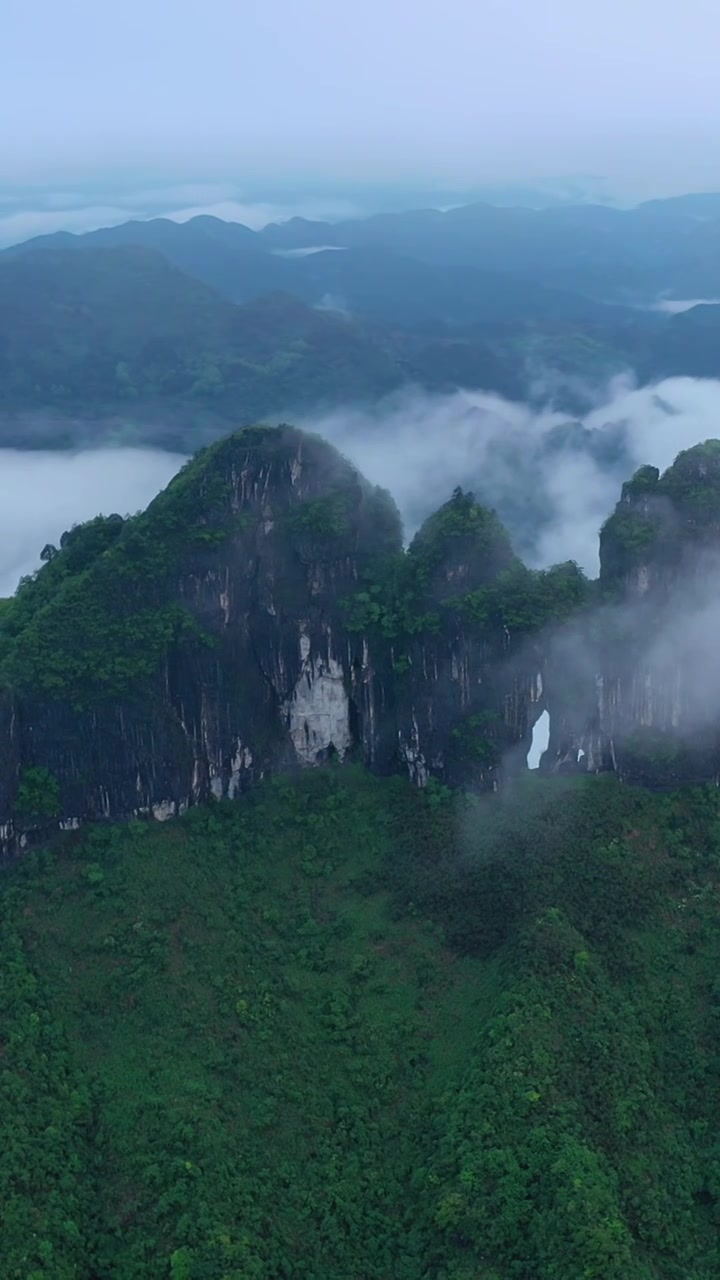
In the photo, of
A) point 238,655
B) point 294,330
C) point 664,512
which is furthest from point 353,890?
point 294,330

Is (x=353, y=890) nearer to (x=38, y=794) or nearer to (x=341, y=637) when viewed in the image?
(x=341, y=637)

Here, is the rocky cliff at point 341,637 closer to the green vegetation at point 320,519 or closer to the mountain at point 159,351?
the green vegetation at point 320,519

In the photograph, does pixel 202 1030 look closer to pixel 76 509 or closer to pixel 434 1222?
pixel 434 1222

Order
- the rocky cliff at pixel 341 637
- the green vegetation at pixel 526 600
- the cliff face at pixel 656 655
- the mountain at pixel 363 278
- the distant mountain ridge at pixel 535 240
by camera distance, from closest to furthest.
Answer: the rocky cliff at pixel 341 637
the green vegetation at pixel 526 600
the cliff face at pixel 656 655
the mountain at pixel 363 278
the distant mountain ridge at pixel 535 240

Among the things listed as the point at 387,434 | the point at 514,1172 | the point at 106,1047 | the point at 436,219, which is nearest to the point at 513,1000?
the point at 514,1172

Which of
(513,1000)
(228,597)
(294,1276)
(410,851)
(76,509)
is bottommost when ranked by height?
(294,1276)

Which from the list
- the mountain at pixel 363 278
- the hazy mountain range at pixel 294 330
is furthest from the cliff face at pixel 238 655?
the mountain at pixel 363 278

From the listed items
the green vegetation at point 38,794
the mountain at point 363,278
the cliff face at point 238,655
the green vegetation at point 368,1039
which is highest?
the mountain at point 363,278
